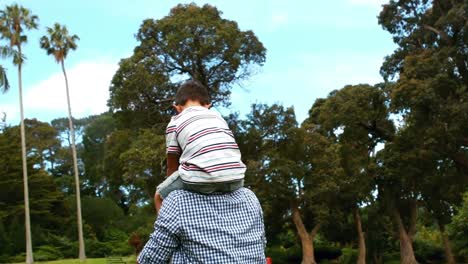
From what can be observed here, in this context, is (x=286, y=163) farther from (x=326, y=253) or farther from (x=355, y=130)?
(x=326, y=253)

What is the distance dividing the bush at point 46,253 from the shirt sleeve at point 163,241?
34.9m

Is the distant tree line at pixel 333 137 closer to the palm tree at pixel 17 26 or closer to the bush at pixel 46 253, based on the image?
the bush at pixel 46 253

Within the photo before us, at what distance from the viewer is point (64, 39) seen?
33.5 m

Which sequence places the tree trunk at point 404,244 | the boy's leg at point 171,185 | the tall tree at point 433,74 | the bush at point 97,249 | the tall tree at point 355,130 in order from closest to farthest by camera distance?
the boy's leg at point 171,185, the tall tree at point 433,74, the tall tree at point 355,130, the tree trunk at point 404,244, the bush at point 97,249

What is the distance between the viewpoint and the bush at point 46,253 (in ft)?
113

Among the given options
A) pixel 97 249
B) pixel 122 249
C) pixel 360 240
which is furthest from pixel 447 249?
pixel 97 249

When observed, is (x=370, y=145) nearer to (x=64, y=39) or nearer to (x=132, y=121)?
(x=132, y=121)

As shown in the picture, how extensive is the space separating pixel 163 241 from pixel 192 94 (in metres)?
0.51

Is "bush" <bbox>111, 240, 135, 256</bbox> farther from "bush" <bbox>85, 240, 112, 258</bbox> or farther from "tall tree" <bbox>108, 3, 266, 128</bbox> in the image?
"tall tree" <bbox>108, 3, 266, 128</bbox>

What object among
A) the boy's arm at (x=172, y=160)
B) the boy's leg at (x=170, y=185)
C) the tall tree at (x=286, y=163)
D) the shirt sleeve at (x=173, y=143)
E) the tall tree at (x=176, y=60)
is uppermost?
the tall tree at (x=176, y=60)

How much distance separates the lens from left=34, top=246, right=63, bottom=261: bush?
113 feet

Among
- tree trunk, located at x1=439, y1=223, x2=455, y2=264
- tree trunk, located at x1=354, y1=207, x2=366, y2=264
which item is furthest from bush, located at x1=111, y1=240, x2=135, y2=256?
tree trunk, located at x1=439, y1=223, x2=455, y2=264

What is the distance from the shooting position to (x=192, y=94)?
1959mm

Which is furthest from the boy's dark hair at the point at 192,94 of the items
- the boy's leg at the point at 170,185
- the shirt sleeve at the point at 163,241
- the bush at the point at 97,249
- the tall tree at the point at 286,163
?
the bush at the point at 97,249
